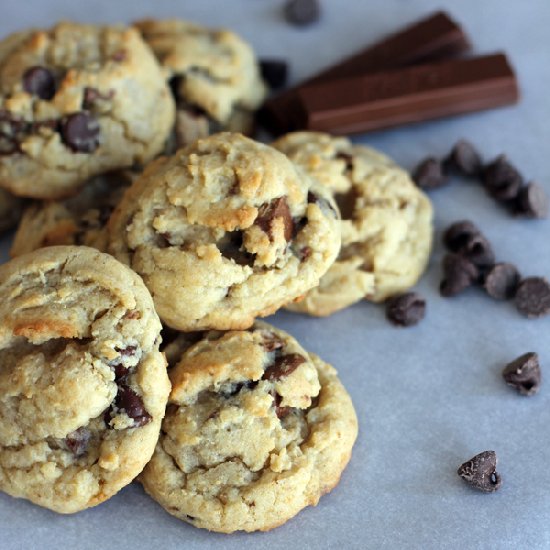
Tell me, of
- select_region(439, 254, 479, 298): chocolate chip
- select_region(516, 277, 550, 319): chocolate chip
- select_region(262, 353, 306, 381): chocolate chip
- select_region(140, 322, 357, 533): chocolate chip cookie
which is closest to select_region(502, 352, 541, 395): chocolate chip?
select_region(516, 277, 550, 319): chocolate chip

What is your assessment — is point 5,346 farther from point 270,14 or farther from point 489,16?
point 489,16

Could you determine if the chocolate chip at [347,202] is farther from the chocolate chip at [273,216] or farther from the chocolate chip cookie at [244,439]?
the chocolate chip cookie at [244,439]

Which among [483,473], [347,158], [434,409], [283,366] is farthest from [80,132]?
[483,473]

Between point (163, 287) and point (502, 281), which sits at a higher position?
point (163, 287)

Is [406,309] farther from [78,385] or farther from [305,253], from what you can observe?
[78,385]

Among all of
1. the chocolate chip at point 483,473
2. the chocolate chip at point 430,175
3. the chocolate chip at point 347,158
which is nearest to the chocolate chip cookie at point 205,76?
the chocolate chip at point 347,158
